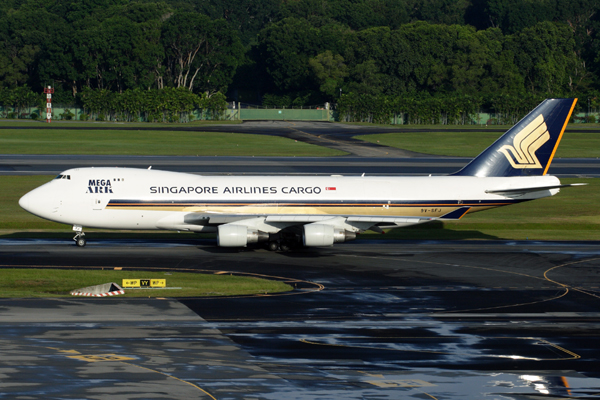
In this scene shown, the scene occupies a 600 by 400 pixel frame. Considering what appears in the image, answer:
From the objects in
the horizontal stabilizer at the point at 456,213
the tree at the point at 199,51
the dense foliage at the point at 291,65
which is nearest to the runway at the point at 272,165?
the horizontal stabilizer at the point at 456,213

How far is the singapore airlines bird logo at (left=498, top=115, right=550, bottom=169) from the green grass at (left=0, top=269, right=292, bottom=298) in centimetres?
1853

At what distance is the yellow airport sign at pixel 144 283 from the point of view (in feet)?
100

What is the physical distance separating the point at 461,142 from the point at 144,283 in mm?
94097

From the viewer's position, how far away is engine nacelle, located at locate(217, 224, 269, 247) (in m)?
37.9

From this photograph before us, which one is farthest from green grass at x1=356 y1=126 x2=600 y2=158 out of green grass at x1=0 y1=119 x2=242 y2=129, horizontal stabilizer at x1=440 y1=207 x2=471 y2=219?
horizontal stabilizer at x1=440 y1=207 x2=471 y2=219

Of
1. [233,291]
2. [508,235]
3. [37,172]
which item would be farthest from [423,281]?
[37,172]

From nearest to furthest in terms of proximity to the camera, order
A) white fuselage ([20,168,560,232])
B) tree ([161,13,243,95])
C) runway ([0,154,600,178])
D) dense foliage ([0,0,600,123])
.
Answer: white fuselage ([20,168,560,232])
runway ([0,154,600,178])
dense foliage ([0,0,600,123])
tree ([161,13,243,95])

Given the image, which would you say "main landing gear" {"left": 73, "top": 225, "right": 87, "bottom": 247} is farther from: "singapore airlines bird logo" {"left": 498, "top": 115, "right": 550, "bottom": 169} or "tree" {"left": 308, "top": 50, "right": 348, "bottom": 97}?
"tree" {"left": 308, "top": 50, "right": 348, "bottom": 97}

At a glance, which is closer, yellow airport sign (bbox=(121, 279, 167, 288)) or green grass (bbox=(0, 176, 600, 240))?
yellow airport sign (bbox=(121, 279, 167, 288))

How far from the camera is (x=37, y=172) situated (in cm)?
7306

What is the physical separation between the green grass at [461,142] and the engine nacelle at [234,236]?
220 ft

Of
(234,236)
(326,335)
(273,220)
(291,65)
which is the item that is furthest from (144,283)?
(291,65)

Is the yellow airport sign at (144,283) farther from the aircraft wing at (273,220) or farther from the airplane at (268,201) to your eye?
the aircraft wing at (273,220)

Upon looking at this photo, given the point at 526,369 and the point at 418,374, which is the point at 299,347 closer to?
the point at 418,374
